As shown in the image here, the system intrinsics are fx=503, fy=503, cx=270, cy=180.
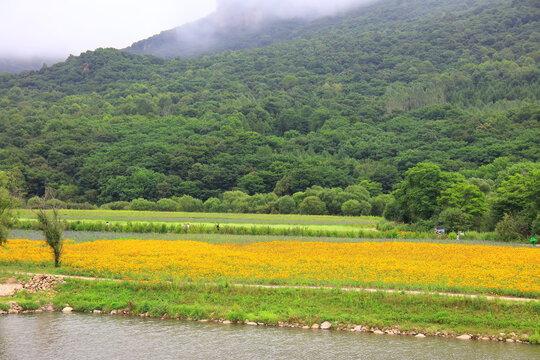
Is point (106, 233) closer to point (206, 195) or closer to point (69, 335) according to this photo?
point (69, 335)

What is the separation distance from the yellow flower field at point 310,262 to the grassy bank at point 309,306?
1922mm

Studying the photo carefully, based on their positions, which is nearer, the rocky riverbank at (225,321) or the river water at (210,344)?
the river water at (210,344)

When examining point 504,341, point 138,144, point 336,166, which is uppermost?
point 138,144

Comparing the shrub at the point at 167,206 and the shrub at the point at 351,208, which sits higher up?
the shrub at the point at 167,206

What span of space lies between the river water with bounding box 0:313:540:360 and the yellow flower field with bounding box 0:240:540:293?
18.0ft

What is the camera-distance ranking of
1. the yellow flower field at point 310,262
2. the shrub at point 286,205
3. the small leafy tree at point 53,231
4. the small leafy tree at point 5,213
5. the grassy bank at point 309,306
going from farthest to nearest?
the shrub at point 286,205 < the small leafy tree at point 5,213 < the small leafy tree at point 53,231 < the yellow flower field at point 310,262 < the grassy bank at point 309,306

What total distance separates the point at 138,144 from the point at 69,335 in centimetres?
12760

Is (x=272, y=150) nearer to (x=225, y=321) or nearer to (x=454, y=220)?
(x=454, y=220)

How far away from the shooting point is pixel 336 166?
5241 inches

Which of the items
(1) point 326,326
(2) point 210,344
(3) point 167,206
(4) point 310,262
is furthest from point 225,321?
(3) point 167,206

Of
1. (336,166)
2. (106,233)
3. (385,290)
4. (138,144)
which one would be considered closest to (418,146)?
(336,166)

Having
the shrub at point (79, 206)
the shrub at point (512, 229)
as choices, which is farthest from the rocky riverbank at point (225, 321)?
the shrub at point (79, 206)

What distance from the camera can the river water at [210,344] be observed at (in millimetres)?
19062

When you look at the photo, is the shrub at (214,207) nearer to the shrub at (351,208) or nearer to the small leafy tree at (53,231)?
the shrub at (351,208)
